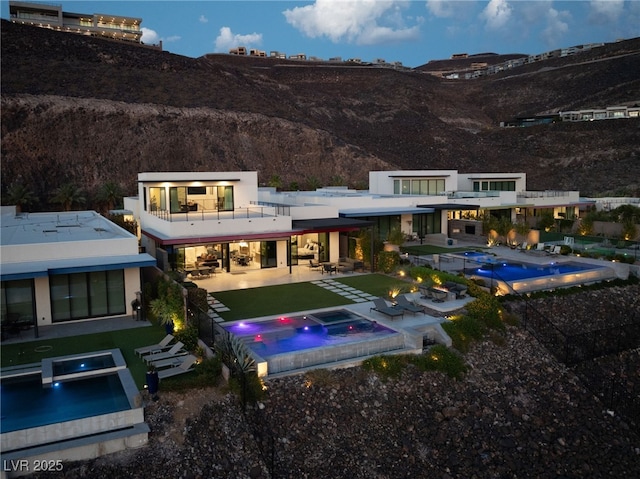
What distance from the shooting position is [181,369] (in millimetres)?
13328

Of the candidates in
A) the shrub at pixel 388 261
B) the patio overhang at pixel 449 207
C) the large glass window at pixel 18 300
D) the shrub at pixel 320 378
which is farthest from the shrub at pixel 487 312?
the large glass window at pixel 18 300

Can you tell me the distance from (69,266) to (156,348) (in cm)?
471

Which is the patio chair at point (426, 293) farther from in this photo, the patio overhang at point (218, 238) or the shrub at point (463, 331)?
the patio overhang at point (218, 238)

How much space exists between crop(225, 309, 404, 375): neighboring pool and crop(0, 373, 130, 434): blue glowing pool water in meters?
3.54

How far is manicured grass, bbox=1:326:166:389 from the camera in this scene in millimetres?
14172

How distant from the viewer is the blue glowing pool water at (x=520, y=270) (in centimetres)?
2319

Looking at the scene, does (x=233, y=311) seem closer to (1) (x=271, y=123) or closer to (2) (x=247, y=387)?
(2) (x=247, y=387)

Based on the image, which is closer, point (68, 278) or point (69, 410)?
point (69, 410)

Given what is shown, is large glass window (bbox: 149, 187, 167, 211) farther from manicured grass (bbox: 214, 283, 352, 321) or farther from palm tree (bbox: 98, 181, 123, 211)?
palm tree (bbox: 98, 181, 123, 211)

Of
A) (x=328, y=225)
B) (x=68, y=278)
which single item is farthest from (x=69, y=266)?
(x=328, y=225)

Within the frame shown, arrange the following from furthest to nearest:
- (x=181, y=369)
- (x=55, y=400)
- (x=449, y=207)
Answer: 1. (x=449, y=207)
2. (x=181, y=369)
3. (x=55, y=400)

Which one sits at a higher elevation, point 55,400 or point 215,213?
point 215,213

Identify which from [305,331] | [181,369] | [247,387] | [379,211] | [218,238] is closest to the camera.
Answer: [247,387]

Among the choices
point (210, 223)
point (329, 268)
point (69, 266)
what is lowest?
point (329, 268)
